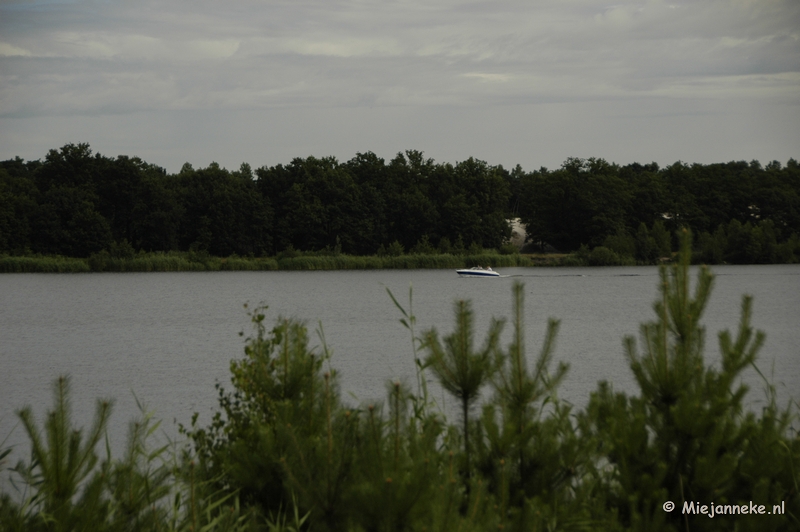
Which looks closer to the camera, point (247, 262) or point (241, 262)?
point (247, 262)

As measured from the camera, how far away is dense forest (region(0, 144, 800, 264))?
261ft

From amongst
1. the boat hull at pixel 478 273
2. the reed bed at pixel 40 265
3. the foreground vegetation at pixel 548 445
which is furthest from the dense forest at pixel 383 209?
the foreground vegetation at pixel 548 445

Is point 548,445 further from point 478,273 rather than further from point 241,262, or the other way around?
point 241,262

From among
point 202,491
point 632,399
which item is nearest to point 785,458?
point 632,399

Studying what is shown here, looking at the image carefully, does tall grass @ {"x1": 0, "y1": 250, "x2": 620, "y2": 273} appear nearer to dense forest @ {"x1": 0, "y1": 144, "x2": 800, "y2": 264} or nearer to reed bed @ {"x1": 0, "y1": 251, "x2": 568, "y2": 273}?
reed bed @ {"x1": 0, "y1": 251, "x2": 568, "y2": 273}

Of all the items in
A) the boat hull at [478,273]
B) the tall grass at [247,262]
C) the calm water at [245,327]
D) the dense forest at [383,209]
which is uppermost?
the dense forest at [383,209]

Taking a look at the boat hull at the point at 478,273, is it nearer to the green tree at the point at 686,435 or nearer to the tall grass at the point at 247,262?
the tall grass at the point at 247,262

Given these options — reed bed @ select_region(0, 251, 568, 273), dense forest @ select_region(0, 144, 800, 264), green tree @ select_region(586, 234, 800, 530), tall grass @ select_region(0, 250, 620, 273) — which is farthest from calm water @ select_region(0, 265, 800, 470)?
dense forest @ select_region(0, 144, 800, 264)

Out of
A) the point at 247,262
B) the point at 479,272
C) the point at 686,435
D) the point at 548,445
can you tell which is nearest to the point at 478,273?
the point at 479,272

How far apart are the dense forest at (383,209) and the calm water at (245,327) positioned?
51.0 ft

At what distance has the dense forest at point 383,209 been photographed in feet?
→ 261

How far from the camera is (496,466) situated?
15.2 ft

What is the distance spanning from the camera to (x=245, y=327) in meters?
28.3

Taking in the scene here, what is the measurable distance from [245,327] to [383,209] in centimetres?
6053
